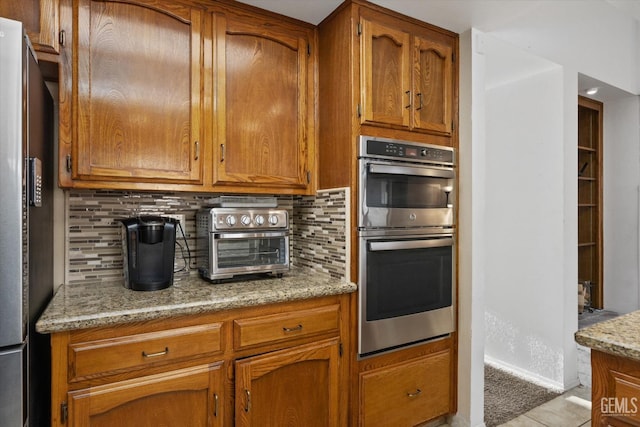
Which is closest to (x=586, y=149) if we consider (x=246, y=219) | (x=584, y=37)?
(x=584, y=37)

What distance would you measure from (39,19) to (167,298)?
124 centimetres

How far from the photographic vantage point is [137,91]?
1.69 meters

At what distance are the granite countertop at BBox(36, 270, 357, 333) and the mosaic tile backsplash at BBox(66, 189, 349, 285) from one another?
85 mm

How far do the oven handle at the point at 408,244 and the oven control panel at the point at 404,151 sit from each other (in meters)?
0.44

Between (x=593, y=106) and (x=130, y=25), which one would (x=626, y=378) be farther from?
(x=593, y=106)

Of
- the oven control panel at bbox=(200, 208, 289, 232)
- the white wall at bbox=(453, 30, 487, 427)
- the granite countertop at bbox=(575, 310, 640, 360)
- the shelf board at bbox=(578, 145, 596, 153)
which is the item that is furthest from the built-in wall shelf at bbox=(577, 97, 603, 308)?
the oven control panel at bbox=(200, 208, 289, 232)

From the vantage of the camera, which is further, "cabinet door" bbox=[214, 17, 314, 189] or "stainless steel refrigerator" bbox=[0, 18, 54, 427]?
"cabinet door" bbox=[214, 17, 314, 189]

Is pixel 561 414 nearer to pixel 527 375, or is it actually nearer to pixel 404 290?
pixel 527 375

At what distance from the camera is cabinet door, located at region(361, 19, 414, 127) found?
1873mm

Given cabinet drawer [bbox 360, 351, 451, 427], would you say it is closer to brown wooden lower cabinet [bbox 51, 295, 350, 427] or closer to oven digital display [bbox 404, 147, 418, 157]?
brown wooden lower cabinet [bbox 51, 295, 350, 427]

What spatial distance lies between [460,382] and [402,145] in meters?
1.42

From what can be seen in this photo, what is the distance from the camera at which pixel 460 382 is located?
2.16 m

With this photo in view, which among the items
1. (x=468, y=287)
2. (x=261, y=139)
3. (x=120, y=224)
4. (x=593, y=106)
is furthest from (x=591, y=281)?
(x=120, y=224)

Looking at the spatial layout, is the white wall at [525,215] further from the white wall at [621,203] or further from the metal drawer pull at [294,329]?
the metal drawer pull at [294,329]
